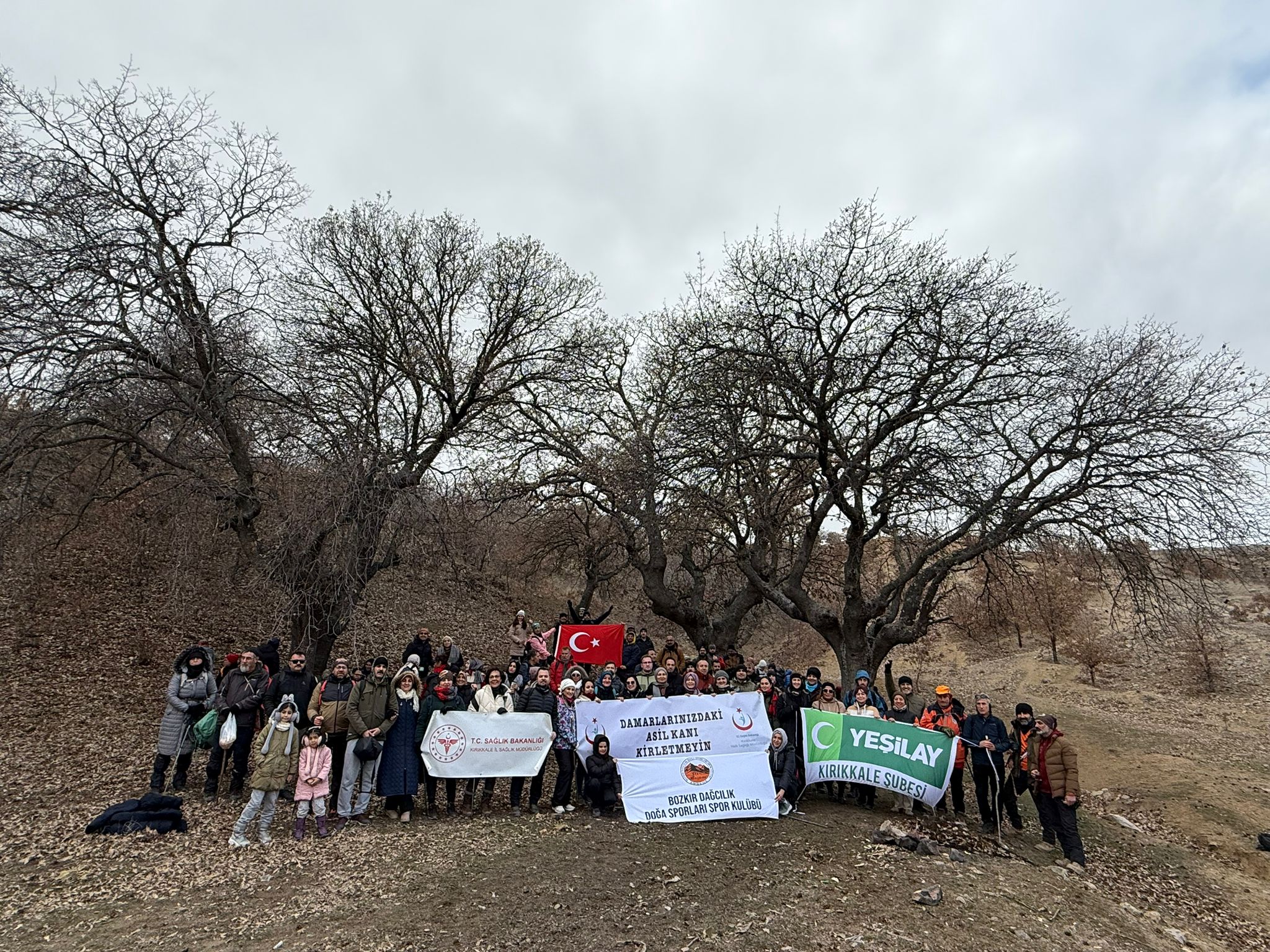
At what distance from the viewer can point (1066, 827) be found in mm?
7648

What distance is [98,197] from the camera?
8.77m

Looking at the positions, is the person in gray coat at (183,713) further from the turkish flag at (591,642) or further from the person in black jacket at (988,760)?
the person in black jacket at (988,760)

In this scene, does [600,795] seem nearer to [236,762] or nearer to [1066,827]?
[236,762]

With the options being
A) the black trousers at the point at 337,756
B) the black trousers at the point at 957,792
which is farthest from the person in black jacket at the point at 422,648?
the black trousers at the point at 957,792

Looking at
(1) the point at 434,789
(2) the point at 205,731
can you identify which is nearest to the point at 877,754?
(1) the point at 434,789

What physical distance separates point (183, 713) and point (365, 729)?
2387 mm

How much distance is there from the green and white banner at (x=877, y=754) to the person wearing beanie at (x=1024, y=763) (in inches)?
28.8

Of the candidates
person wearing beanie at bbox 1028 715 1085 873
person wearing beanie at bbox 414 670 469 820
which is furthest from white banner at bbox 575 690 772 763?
person wearing beanie at bbox 1028 715 1085 873

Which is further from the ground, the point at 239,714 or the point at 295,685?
the point at 295,685

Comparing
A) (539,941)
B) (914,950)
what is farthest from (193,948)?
(914,950)

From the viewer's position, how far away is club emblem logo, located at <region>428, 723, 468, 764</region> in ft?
26.2

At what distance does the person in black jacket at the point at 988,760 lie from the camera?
8305 mm

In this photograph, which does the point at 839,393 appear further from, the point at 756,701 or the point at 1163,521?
the point at 756,701

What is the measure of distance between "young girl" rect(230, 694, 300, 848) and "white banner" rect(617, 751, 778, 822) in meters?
3.68
